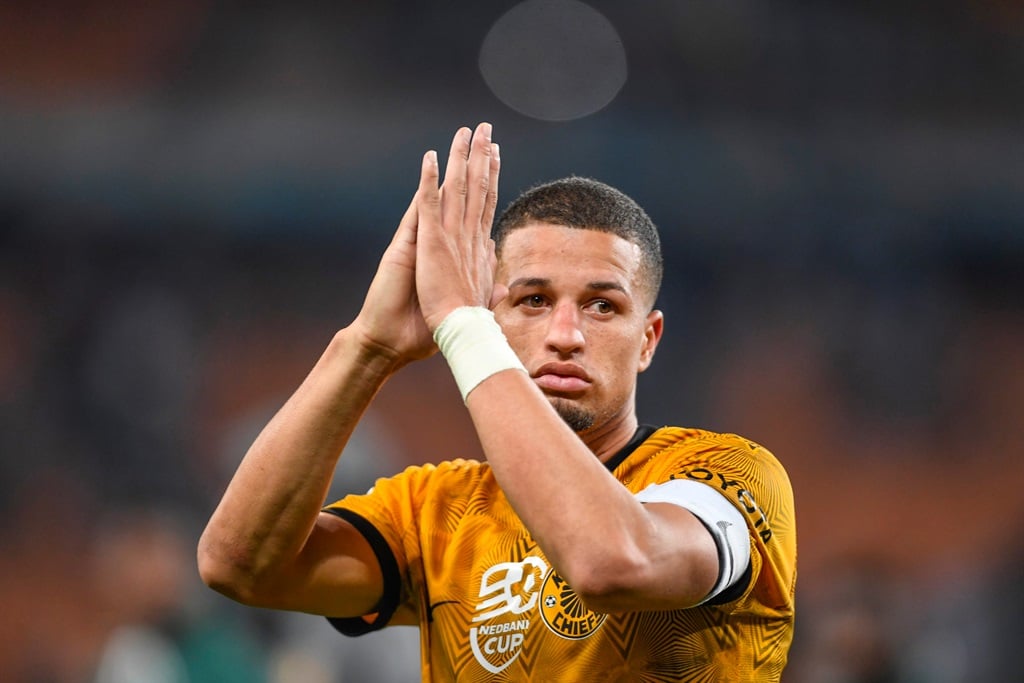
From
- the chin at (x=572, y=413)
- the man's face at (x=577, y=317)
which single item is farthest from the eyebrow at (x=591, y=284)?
the chin at (x=572, y=413)

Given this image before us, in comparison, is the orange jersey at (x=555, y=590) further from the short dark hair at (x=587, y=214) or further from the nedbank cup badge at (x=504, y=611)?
the short dark hair at (x=587, y=214)

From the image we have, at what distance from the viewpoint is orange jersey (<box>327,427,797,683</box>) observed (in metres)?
2.32

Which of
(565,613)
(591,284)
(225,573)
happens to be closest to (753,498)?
(565,613)

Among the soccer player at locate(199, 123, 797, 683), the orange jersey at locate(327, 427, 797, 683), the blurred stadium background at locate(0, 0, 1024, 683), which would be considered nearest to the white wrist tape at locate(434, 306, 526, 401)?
the soccer player at locate(199, 123, 797, 683)

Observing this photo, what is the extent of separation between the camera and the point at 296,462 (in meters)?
2.38

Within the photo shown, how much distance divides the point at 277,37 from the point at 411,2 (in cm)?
108

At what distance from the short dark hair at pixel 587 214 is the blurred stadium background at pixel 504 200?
3977 mm

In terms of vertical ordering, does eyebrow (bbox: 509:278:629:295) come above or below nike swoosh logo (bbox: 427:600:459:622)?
above

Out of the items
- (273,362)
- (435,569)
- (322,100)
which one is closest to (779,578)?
A: (435,569)

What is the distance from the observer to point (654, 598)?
2.02m

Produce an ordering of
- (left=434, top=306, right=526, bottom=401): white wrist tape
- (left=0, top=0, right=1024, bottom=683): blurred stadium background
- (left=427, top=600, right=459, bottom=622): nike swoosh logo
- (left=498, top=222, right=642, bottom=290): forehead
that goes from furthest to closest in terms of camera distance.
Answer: (left=0, top=0, right=1024, bottom=683): blurred stadium background → (left=498, top=222, right=642, bottom=290): forehead → (left=427, top=600, right=459, bottom=622): nike swoosh logo → (left=434, top=306, right=526, bottom=401): white wrist tape

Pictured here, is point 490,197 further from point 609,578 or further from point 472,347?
point 609,578

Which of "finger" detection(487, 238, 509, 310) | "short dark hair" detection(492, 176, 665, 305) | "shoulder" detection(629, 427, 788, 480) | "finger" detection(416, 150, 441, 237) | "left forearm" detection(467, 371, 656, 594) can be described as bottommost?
"left forearm" detection(467, 371, 656, 594)

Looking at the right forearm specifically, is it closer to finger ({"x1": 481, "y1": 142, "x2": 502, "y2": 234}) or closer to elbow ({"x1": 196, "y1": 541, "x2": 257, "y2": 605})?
elbow ({"x1": 196, "y1": 541, "x2": 257, "y2": 605})
